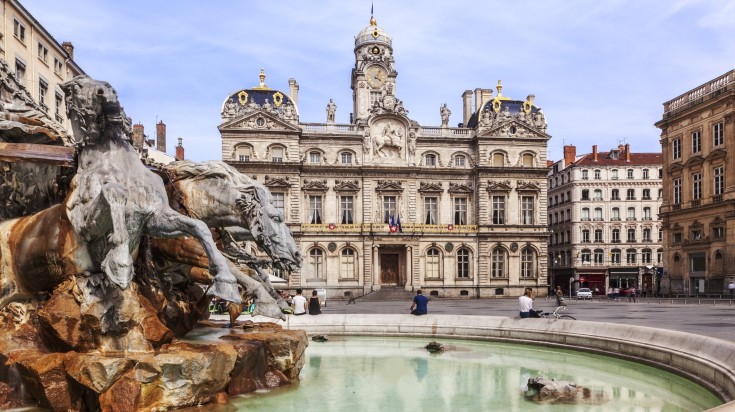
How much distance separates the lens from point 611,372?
34.8 ft

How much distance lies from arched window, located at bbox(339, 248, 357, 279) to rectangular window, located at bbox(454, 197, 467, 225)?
360 inches

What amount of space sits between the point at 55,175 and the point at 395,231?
126ft

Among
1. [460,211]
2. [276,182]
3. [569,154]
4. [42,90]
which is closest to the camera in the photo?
[42,90]

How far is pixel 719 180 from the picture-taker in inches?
1686

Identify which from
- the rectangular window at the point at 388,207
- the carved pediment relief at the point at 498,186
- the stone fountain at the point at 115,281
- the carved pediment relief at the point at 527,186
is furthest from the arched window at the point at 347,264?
the stone fountain at the point at 115,281

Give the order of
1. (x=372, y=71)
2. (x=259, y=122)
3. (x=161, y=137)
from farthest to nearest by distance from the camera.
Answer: (x=161, y=137)
(x=372, y=71)
(x=259, y=122)

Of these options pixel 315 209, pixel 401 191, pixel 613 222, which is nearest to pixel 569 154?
pixel 613 222

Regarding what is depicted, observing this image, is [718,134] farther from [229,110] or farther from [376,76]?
[229,110]

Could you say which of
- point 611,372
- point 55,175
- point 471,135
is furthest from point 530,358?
point 471,135

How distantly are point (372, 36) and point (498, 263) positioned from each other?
23853mm

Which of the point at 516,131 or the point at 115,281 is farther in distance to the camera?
the point at 516,131

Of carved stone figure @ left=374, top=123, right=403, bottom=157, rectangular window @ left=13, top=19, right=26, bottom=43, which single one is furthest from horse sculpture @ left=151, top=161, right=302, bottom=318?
carved stone figure @ left=374, top=123, right=403, bottom=157

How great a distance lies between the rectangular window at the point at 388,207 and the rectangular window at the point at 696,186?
22525 mm

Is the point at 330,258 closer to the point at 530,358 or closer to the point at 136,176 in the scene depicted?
the point at 530,358
